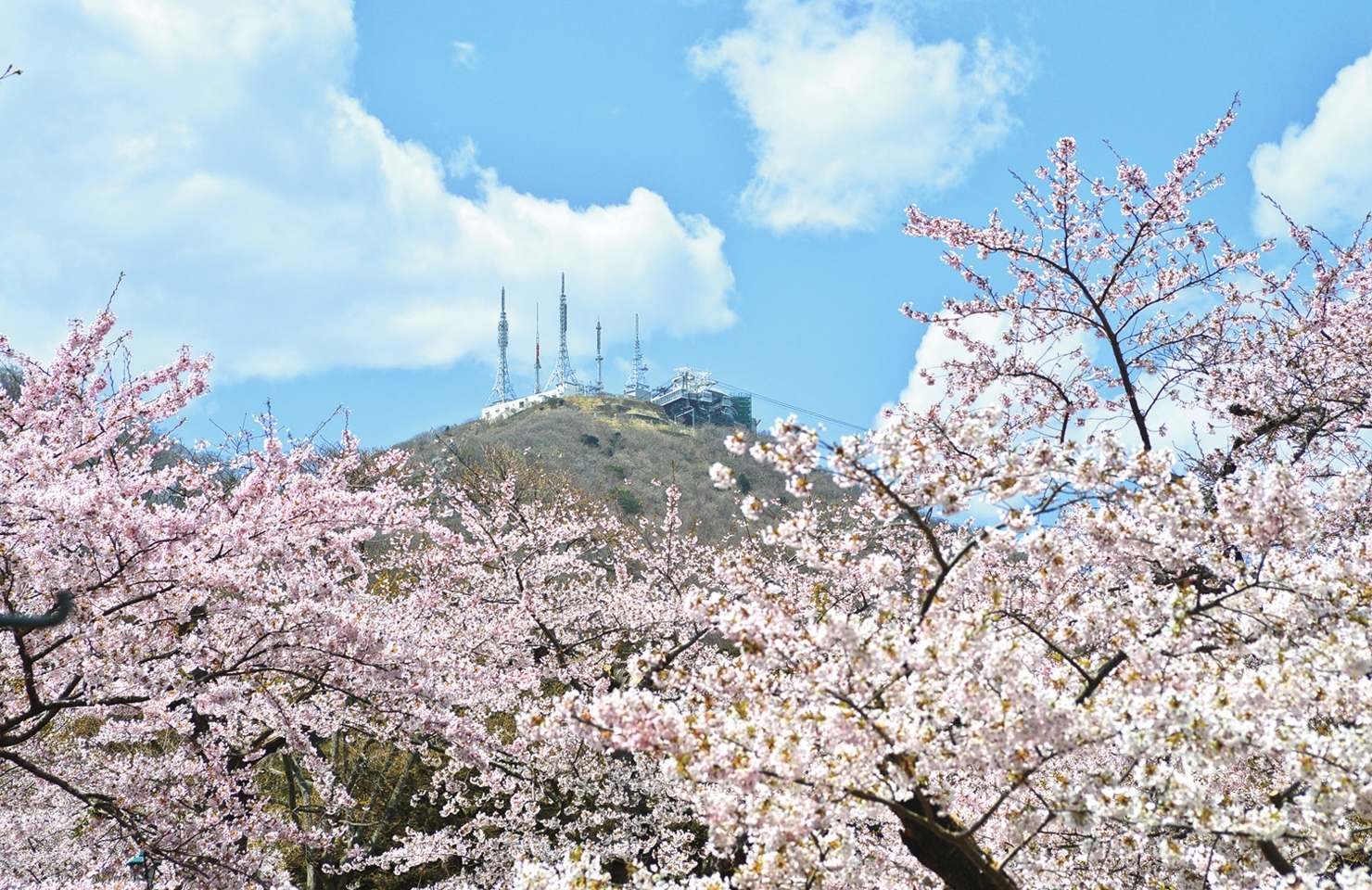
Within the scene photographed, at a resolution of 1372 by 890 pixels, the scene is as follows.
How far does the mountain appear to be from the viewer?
36.4 m

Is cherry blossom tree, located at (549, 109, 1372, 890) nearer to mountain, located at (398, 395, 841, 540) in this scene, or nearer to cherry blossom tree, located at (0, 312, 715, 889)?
cherry blossom tree, located at (0, 312, 715, 889)

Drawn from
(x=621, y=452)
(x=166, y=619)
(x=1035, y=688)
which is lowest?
(x=1035, y=688)

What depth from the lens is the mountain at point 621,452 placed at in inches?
1435

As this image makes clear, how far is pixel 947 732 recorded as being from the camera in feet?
10.3

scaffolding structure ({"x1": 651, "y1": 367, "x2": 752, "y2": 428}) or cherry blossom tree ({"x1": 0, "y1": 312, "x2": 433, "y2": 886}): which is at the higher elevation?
scaffolding structure ({"x1": 651, "y1": 367, "x2": 752, "y2": 428})

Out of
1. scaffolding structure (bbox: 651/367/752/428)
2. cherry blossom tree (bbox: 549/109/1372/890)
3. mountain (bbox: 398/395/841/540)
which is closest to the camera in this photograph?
cherry blossom tree (bbox: 549/109/1372/890)

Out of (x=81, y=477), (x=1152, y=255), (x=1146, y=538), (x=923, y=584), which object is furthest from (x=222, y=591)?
(x=1152, y=255)

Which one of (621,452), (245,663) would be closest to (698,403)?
(621,452)

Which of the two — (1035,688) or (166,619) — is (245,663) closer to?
(166,619)

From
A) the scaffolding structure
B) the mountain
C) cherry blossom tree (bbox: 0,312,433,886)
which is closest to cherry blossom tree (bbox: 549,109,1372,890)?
cherry blossom tree (bbox: 0,312,433,886)

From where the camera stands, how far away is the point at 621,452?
62000 millimetres

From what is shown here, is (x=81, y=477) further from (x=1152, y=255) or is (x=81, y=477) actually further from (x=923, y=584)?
(x=1152, y=255)

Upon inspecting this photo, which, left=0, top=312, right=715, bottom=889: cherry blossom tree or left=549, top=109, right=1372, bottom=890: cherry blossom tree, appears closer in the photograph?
left=549, top=109, right=1372, bottom=890: cherry blossom tree

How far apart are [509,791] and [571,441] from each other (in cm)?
5078
